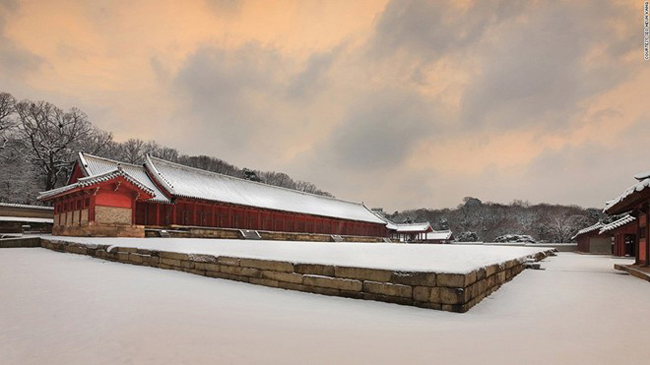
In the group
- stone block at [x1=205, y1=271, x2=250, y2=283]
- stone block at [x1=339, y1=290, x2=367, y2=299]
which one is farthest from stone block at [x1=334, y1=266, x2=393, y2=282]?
stone block at [x1=205, y1=271, x2=250, y2=283]

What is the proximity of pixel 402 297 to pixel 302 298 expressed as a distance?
1.76 metres

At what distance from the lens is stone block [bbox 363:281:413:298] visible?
218 inches

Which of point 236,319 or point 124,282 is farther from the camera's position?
point 124,282

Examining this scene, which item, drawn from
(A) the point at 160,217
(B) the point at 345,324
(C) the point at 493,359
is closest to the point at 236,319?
(B) the point at 345,324

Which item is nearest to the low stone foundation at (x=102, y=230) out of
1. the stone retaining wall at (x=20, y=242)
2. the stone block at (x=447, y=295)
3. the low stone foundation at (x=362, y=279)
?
the stone retaining wall at (x=20, y=242)

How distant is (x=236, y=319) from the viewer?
4.64 metres

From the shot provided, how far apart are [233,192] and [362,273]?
26458 mm

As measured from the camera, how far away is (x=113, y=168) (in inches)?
995

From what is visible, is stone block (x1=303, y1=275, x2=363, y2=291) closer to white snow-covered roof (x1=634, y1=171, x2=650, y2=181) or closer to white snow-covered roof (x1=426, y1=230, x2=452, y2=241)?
white snow-covered roof (x1=634, y1=171, x2=650, y2=181)

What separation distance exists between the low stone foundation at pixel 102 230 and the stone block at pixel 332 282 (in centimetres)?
1529

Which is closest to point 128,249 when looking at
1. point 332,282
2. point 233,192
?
point 332,282

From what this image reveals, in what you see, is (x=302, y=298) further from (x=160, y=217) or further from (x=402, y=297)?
(x=160, y=217)

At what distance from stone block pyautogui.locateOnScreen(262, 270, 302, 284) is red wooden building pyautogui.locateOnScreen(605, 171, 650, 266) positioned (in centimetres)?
943

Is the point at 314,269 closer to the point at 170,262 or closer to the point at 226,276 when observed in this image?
the point at 226,276
